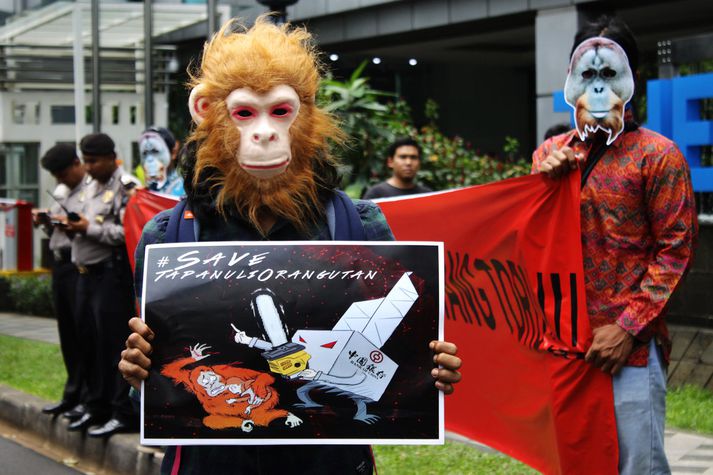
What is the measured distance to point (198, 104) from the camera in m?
2.91

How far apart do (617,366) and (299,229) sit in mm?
1431

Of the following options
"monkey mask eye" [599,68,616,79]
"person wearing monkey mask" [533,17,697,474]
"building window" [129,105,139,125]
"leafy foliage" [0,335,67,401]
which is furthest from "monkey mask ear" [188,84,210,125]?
"building window" [129,105,139,125]

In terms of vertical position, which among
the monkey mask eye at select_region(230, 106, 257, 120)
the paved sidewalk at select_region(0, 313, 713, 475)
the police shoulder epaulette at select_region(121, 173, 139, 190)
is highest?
the monkey mask eye at select_region(230, 106, 257, 120)

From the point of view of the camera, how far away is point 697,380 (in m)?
7.62

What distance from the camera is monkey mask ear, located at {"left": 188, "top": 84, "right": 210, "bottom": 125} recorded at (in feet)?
9.48

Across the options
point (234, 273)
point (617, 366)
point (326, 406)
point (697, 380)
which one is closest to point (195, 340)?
point (234, 273)

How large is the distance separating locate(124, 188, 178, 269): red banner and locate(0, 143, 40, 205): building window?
1225cm

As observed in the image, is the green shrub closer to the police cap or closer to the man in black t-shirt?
the man in black t-shirt

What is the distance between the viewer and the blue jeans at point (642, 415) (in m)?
3.70

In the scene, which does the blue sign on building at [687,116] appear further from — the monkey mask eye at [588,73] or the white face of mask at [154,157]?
the monkey mask eye at [588,73]

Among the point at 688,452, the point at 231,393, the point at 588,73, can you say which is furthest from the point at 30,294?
the point at 231,393

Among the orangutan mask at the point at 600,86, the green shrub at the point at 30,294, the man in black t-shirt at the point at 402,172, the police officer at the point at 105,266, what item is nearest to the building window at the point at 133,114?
the green shrub at the point at 30,294

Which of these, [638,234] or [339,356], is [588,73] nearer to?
[638,234]

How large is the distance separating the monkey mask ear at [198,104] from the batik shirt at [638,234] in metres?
1.54
